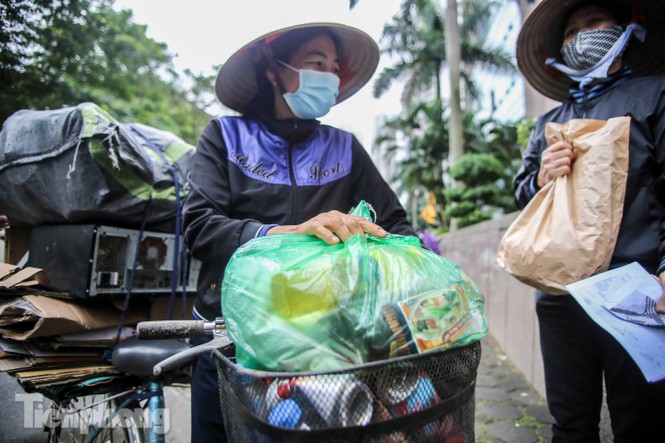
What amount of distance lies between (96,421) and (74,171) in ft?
3.99

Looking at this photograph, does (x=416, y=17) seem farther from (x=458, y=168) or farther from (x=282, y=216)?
(x=282, y=216)

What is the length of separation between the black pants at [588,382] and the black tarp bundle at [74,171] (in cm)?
176

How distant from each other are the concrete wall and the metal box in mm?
2835

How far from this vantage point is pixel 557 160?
5.07 ft

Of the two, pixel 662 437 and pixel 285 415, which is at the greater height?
pixel 285 415

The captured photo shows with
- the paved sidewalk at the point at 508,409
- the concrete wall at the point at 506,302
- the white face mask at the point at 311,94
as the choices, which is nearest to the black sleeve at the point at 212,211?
the white face mask at the point at 311,94

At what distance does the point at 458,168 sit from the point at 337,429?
1089cm

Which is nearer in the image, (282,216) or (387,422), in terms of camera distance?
(387,422)

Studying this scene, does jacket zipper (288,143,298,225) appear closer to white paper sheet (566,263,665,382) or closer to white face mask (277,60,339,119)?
white face mask (277,60,339,119)

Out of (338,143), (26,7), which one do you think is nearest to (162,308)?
(338,143)

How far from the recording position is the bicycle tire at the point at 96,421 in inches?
68.5

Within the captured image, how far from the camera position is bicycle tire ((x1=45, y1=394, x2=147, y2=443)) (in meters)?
1.74

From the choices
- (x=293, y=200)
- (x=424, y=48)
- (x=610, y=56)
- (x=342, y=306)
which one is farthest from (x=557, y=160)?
(x=424, y=48)

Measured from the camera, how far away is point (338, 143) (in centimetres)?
162
